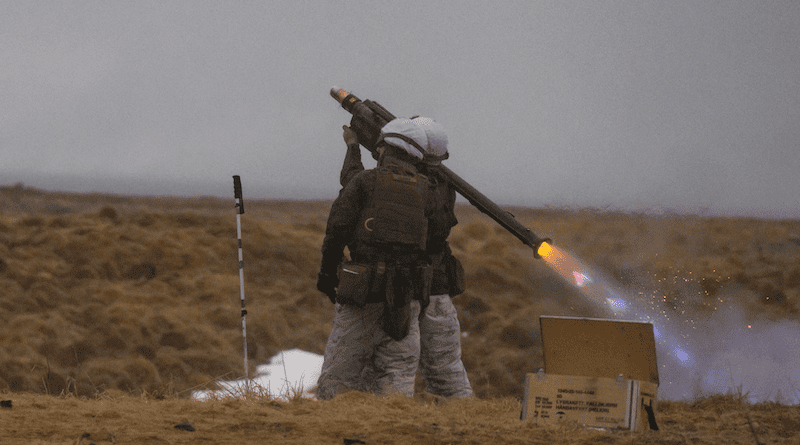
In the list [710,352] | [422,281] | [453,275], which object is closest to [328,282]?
[422,281]

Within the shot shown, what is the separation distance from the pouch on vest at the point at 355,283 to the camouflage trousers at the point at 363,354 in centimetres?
17

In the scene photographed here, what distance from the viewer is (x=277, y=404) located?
15.8ft

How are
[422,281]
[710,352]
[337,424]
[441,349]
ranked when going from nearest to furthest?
[337,424]
[422,281]
[441,349]
[710,352]

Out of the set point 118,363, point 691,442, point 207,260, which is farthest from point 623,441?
point 207,260

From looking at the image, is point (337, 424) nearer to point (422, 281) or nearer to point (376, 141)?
point (422, 281)

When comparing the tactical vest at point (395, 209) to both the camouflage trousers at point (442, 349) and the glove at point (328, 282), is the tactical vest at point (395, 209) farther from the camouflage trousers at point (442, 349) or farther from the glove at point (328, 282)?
the camouflage trousers at point (442, 349)

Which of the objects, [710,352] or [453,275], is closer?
[453,275]

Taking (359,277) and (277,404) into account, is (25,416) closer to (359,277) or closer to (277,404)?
(277,404)

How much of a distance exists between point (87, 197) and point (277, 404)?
4863cm

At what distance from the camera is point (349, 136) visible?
6.11 m

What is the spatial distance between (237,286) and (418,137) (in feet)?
45.7

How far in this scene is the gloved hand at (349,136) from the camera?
19.9 feet

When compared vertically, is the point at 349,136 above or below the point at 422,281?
above

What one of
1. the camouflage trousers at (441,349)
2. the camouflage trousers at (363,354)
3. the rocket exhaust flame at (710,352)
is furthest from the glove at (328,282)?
the rocket exhaust flame at (710,352)
